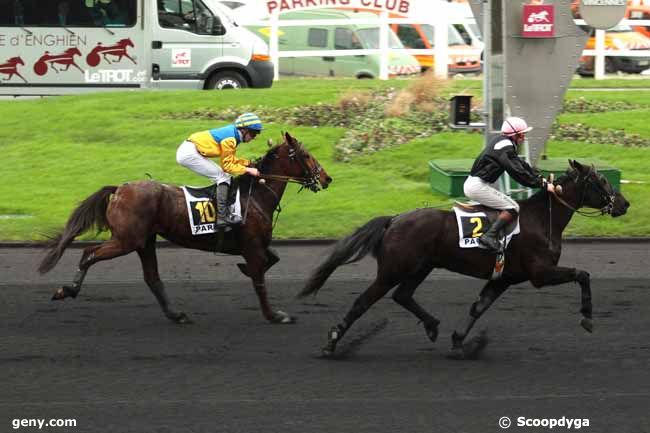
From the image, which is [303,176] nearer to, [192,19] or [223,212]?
[223,212]

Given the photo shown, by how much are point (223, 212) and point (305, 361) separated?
2111mm

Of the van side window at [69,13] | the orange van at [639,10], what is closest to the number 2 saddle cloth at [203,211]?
the van side window at [69,13]

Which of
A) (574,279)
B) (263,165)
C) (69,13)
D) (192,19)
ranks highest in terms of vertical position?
(69,13)

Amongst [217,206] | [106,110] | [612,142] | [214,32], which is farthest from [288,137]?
[214,32]

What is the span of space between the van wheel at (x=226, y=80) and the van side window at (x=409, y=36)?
6.95 metres

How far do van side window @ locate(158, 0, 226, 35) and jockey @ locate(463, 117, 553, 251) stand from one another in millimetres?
15606

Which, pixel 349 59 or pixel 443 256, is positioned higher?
pixel 349 59

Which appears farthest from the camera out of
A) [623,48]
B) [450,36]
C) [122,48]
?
[623,48]

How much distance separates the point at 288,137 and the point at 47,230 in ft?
19.8

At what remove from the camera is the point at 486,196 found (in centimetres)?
1067

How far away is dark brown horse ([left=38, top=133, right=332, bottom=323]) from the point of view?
11.6m

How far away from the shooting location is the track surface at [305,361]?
8.59 meters

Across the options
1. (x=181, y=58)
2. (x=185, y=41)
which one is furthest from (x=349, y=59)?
(x=185, y=41)

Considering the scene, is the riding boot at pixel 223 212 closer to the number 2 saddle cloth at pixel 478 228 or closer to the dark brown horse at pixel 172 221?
the dark brown horse at pixel 172 221
